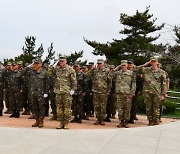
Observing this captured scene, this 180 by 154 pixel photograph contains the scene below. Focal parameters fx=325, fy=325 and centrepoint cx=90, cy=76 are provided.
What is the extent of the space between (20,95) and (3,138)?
4.07m

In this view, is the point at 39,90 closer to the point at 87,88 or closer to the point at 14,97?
the point at 87,88

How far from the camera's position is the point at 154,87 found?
340 inches

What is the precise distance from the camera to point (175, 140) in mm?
6484

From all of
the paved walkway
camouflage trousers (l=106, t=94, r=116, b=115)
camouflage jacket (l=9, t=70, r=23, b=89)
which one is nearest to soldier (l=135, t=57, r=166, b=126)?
the paved walkway

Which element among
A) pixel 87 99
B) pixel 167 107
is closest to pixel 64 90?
pixel 87 99

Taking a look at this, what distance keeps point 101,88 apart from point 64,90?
1462 millimetres

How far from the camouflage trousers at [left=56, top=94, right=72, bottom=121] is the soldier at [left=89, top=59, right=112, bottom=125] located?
4.45ft

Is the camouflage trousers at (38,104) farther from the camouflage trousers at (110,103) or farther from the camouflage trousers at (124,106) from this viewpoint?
the camouflage trousers at (110,103)

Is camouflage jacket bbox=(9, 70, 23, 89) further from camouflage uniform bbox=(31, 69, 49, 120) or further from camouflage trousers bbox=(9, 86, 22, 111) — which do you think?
camouflage uniform bbox=(31, 69, 49, 120)

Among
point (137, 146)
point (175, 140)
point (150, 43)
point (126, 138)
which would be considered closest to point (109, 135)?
point (126, 138)

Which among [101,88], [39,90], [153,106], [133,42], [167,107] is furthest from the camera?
[133,42]

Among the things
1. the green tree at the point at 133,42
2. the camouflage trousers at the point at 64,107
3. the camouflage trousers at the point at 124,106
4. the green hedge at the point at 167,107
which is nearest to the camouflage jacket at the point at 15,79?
the camouflage trousers at the point at 64,107

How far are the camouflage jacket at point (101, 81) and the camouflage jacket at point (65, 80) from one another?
120cm

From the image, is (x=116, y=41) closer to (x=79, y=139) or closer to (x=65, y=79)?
(x=65, y=79)
